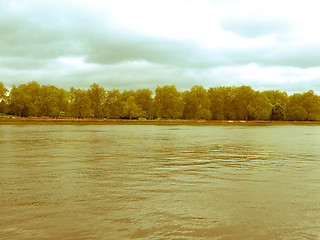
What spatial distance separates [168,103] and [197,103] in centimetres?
1937

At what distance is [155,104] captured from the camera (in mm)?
190375

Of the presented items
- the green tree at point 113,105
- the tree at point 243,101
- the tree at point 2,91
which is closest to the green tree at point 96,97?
the green tree at point 113,105

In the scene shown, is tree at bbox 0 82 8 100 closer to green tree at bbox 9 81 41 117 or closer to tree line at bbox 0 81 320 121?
tree line at bbox 0 81 320 121

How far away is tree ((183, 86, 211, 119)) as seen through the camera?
18388 cm

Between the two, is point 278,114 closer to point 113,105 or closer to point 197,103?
point 197,103

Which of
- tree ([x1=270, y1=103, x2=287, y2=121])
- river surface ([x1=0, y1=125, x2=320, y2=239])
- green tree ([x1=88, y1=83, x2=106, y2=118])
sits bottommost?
river surface ([x1=0, y1=125, x2=320, y2=239])

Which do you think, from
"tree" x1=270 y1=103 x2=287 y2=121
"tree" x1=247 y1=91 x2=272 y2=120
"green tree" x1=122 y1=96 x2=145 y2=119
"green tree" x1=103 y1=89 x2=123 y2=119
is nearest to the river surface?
"green tree" x1=122 y1=96 x2=145 y2=119

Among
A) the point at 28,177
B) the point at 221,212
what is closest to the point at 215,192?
the point at 221,212

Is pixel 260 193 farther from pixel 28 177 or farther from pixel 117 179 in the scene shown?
pixel 28 177

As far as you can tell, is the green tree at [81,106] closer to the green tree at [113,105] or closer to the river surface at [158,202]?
the green tree at [113,105]

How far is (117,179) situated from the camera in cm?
1555

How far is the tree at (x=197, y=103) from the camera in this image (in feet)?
603

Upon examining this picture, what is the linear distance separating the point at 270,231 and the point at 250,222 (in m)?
0.78

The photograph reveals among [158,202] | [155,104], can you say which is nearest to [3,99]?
[155,104]
